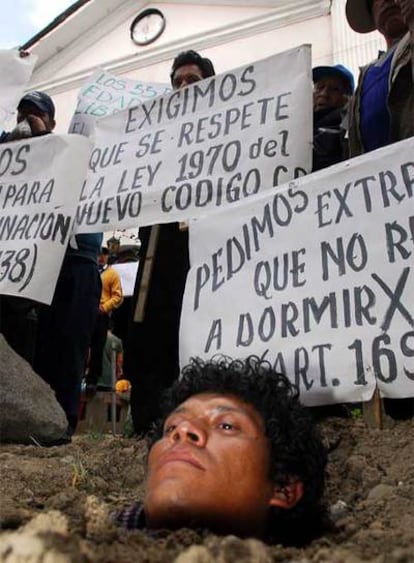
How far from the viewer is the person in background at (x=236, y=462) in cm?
157

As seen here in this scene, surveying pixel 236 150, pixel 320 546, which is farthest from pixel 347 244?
pixel 320 546

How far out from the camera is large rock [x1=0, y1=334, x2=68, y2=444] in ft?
10.7

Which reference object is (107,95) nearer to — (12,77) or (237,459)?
(12,77)

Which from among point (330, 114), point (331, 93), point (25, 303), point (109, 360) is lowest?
point (25, 303)

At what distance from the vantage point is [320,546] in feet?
4.65

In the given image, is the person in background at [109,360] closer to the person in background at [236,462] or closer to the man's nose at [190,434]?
the person in background at [236,462]

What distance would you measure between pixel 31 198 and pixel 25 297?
23.8 inches

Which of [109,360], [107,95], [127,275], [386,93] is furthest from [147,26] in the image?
[386,93]

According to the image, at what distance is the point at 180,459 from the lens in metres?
1.62

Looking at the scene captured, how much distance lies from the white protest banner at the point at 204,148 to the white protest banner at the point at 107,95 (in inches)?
35.4

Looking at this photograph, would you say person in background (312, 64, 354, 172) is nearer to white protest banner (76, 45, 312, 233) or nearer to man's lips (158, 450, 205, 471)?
white protest banner (76, 45, 312, 233)

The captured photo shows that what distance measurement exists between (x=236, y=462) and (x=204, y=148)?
1.93 metres

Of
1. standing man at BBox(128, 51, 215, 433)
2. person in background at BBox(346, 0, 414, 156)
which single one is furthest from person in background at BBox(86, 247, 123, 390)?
person in background at BBox(346, 0, 414, 156)

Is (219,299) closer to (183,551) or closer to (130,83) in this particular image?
(183,551)
